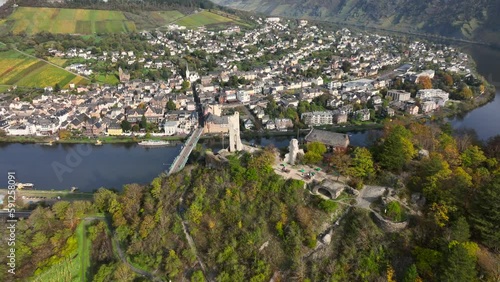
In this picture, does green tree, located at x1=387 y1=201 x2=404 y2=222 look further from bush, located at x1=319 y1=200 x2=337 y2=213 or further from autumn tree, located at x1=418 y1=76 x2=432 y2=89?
autumn tree, located at x1=418 y1=76 x2=432 y2=89

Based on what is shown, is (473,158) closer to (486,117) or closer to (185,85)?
(486,117)

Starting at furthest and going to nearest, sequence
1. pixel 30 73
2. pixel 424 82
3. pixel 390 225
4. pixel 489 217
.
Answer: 1. pixel 30 73
2. pixel 424 82
3. pixel 390 225
4. pixel 489 217

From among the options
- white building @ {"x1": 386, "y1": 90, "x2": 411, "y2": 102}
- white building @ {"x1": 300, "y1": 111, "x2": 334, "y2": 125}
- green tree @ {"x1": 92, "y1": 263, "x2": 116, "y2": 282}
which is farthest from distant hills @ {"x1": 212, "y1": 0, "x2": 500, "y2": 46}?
green tree @ {"x1": 92, "y1": 263, "x2": 116, "y2": 282}

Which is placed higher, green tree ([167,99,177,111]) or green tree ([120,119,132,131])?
green tree ([167,99,177,111])

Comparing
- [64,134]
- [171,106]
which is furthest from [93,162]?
[171,106]

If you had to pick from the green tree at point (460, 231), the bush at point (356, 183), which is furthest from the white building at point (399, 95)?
the green tree at point (460, 231)

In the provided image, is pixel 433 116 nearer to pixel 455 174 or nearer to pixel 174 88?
pixel 455 174

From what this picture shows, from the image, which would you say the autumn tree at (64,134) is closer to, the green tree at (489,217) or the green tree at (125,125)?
the green tree at (125,125)
